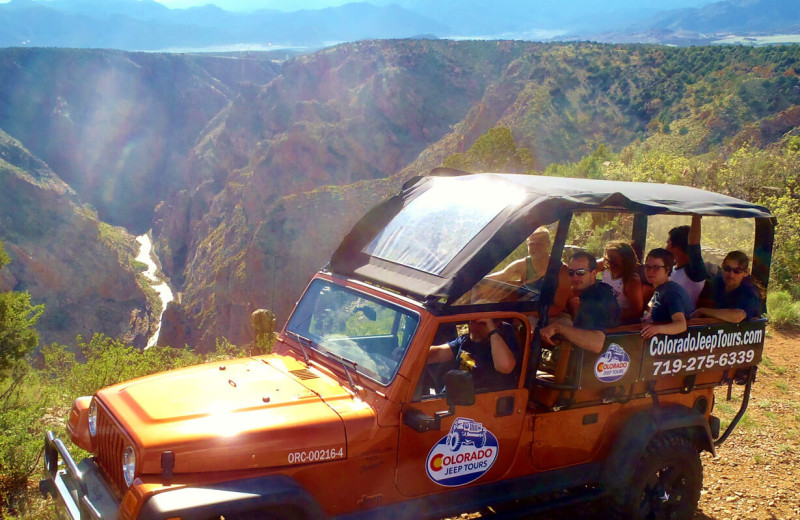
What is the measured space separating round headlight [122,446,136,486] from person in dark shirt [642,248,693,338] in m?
3.12

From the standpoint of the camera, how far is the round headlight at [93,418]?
3.64 m

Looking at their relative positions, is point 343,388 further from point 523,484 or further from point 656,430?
point 656,430

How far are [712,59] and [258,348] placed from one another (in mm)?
45243

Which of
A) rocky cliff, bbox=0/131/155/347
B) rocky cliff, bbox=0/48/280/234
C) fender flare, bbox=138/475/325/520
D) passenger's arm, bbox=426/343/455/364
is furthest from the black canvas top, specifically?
rocky cliff, bbox=0/48/280/234

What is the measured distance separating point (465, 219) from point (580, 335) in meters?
1.02

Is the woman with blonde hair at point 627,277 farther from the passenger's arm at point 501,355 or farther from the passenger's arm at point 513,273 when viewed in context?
the passenger's arm at point 501,355

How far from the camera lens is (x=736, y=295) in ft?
15.9

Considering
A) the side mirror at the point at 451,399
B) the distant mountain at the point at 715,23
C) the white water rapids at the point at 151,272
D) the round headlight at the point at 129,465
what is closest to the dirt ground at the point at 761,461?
the side mirror at the point at 451,399

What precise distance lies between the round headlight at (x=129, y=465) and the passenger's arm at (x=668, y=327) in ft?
10.2

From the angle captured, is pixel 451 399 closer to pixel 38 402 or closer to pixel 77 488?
pixel 77 488

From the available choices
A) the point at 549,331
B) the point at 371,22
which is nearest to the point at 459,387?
the point at 549,331

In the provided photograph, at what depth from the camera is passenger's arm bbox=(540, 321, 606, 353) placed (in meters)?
3.88

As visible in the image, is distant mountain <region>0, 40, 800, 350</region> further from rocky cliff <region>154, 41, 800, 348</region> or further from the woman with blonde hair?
the woman with blonde hair

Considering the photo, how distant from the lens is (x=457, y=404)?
3.41m
